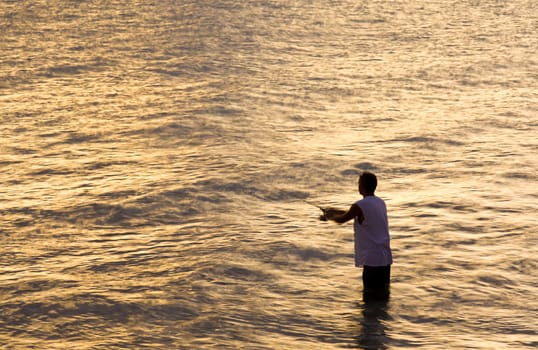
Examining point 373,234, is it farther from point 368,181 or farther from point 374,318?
point 374,318

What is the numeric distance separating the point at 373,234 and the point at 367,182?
55 centimetres

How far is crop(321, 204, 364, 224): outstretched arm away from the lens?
402 inches

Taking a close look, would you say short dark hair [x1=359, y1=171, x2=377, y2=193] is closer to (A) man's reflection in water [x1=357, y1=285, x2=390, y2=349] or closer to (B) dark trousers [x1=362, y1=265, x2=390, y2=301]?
(B) dark trousers [x1=362, y1=265, x2=390, y2=301]

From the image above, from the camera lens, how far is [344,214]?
1030cm

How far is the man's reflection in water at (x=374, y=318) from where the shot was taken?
9.89 metres

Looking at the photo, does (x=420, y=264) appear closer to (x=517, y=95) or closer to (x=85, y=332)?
(x=85, y=332)

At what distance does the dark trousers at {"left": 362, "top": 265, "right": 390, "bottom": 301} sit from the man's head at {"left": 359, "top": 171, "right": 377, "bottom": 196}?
80 centimetres

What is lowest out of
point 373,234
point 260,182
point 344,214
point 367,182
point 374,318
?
point 374,318

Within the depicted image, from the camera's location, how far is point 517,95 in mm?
21734

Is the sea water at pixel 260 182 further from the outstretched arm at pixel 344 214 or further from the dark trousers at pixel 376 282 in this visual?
the outstretched arm at pixel 344 214

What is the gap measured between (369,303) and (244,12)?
22582 millimetres

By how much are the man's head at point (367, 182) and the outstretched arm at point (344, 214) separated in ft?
0.68

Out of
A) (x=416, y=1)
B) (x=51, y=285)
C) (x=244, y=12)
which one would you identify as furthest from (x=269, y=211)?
(x=416, y=1)

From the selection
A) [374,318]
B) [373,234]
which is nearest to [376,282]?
[374,318]
